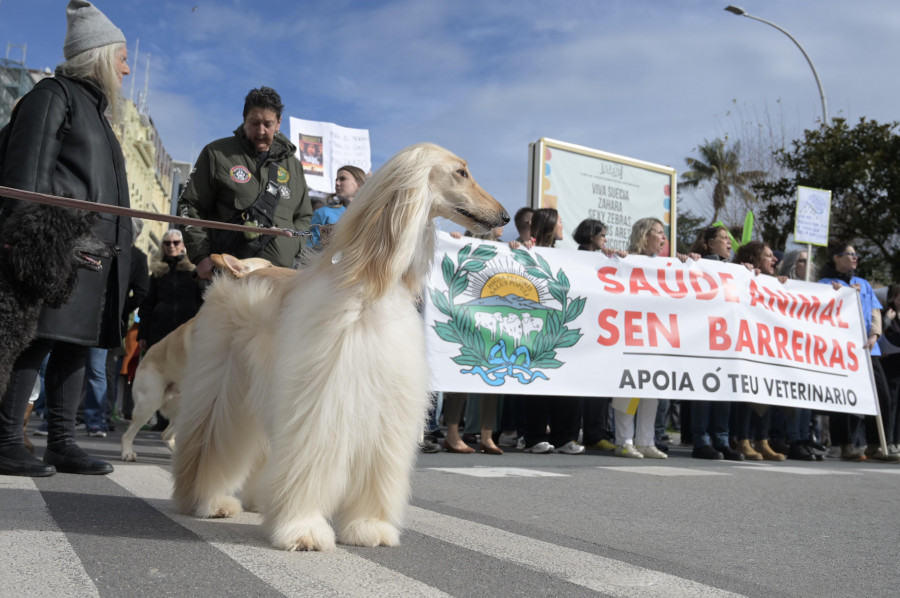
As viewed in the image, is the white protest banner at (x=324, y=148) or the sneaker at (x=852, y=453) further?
the white protest banner at (x=324, y=148)

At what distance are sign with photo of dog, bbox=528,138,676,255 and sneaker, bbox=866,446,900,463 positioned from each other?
138 inches

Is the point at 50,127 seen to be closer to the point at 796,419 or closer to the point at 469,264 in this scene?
the point at 469,264

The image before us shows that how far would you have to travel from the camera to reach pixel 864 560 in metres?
3.46

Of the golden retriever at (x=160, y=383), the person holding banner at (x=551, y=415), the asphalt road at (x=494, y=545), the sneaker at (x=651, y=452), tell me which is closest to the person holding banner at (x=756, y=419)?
the sneaker at (x=651, y=452)

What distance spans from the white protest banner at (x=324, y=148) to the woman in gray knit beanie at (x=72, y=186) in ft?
21.3

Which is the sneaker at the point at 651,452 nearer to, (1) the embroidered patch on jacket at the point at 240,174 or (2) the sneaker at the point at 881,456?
(2) the sneaker at the point at 881,456

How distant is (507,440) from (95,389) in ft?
16.5

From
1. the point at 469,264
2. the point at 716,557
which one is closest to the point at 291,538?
the point at 716,557

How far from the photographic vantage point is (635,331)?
860cm

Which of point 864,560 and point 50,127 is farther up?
point 50,127

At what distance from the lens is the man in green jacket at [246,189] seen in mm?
5180

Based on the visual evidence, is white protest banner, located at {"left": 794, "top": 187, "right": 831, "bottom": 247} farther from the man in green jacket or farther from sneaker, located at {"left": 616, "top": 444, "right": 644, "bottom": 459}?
the man in green jacket

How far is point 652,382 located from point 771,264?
2429mm

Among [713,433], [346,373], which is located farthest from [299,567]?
[713,433]
